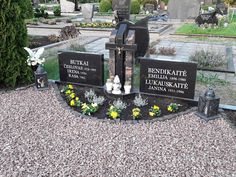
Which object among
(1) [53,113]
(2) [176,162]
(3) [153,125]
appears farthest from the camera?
(1) [53,113]

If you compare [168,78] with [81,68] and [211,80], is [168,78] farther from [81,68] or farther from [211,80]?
[211,80]

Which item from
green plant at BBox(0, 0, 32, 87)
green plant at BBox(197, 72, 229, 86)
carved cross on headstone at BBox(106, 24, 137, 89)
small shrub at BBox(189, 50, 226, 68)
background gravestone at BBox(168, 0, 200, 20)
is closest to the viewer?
carved cross on headstone at BBox(106, 24, 137, 89)

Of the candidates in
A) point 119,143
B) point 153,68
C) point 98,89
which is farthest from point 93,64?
point 119,143

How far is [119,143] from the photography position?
4.27 m

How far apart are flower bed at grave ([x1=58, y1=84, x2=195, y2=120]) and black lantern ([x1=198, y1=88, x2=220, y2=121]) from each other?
0.48 m

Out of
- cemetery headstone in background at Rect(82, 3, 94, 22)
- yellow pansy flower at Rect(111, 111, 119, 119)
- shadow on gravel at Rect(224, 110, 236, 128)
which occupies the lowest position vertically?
shadow on gravel at Rect(224, 110, 236, 128)

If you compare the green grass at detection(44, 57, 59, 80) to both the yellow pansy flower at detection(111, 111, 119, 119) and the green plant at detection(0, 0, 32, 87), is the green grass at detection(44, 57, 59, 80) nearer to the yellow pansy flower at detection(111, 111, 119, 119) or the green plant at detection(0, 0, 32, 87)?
the green plant at detection(0, 0, 32, 87)

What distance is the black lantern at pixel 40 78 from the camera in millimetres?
6324

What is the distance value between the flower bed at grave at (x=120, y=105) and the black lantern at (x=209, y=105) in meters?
0.48

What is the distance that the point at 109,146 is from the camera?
13.8ft

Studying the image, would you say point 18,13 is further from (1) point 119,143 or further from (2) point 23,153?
(1) point 119,143

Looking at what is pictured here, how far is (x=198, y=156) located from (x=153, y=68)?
2245mm

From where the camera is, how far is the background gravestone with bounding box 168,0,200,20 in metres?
19.6

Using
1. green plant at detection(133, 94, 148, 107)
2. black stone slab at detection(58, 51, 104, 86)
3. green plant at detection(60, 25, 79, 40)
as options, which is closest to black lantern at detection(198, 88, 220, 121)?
green plant at detection(133, 94, 148, 107)
